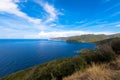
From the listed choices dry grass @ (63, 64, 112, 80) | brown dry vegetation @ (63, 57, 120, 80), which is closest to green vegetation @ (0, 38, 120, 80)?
brown dry vegetation @ (63, 57, 120, 80)

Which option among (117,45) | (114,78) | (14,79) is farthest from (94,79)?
(14,79)

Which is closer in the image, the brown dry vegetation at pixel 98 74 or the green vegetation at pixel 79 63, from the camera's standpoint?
the brown dry vegetation at pixel 98 74

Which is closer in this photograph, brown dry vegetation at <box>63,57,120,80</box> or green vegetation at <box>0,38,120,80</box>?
brown dry vegetation at <box>63,57,120,80</box>

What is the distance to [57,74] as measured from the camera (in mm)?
17141

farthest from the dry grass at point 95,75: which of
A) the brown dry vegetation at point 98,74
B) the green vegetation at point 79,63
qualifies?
the green vegetation at point 79,63

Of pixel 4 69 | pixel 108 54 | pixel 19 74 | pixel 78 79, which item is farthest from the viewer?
pixel 4 69

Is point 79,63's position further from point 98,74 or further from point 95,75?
point 95,75

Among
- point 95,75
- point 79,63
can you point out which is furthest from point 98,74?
point 79,63

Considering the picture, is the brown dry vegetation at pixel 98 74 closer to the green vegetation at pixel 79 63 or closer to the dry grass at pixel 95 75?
the dry grass at pixel 95 75

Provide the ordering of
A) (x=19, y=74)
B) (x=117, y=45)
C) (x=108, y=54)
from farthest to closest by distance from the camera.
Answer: (x=19, y=74)
(x=117, y=45)
(x=108, y=54)

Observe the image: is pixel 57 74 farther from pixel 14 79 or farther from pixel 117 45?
pixel 14 79

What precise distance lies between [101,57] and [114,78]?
1168 cm

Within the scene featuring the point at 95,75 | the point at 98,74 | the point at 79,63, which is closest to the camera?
the point at 95,75

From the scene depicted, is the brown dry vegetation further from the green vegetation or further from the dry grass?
the green vegetation
